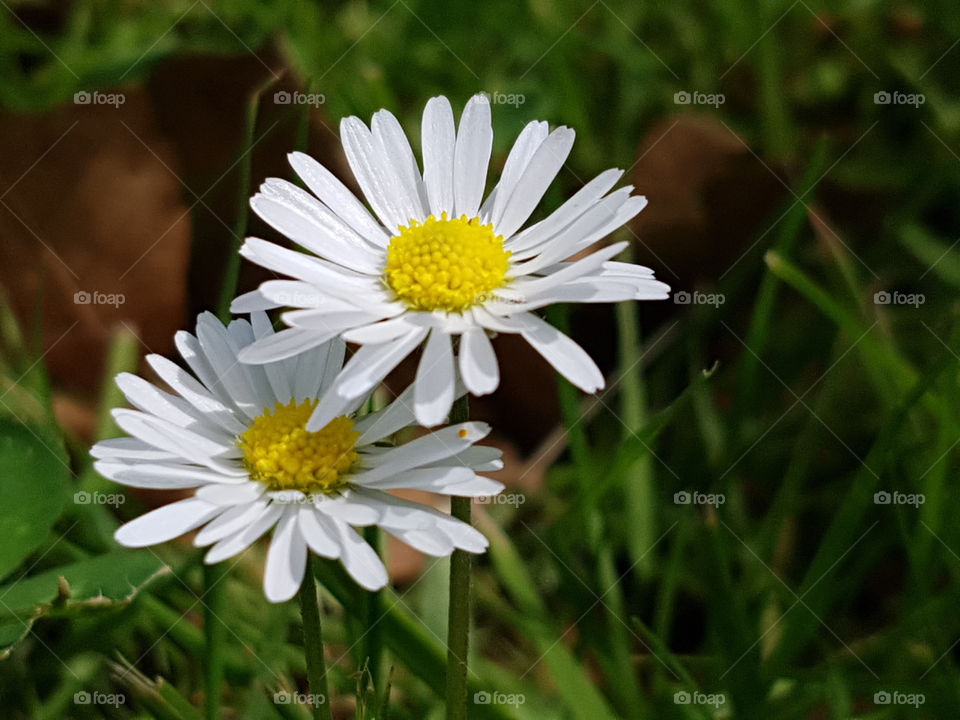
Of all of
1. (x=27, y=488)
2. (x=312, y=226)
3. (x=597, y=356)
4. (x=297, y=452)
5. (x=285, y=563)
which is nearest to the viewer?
(x=285, y=563)

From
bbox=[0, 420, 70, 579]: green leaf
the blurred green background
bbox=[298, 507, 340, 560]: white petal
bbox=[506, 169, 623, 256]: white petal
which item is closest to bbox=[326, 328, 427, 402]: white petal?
bbox=[298, 507, 340, 560]: white petal

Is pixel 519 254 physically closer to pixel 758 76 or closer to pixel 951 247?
pixel 951 247

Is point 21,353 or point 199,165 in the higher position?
point 199,165

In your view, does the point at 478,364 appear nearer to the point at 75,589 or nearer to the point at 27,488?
the point at 75,589

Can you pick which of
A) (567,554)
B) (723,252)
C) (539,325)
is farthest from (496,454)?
(723,252)

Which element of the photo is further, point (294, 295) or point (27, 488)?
point (27, 488)

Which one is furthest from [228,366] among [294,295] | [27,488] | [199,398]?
[27,488]
